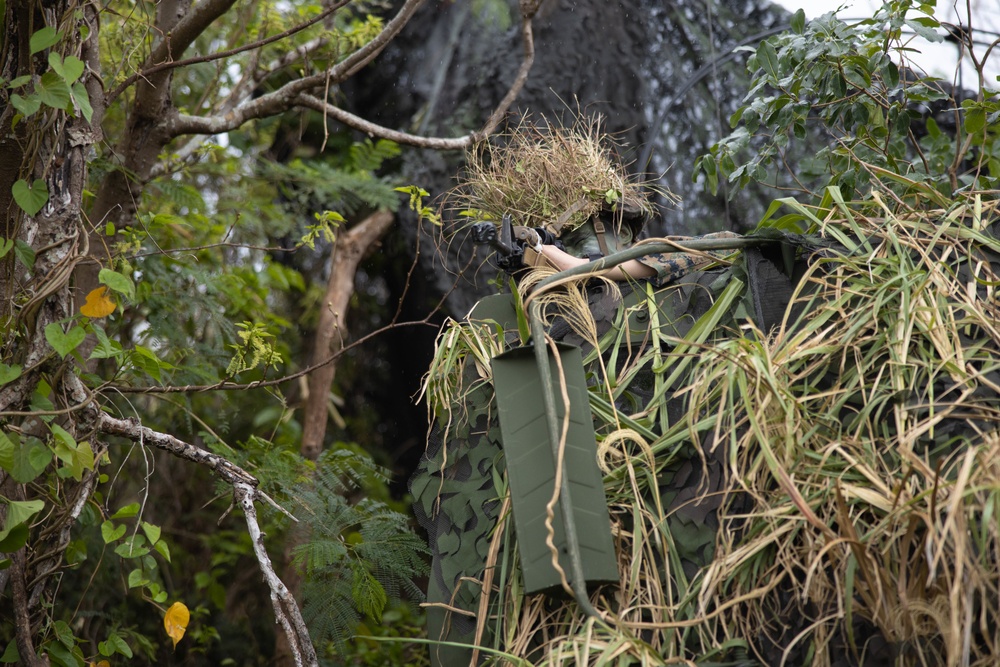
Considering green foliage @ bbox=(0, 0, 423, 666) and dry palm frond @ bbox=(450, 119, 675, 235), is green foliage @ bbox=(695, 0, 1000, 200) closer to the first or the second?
dry palm frond @ bbox=(450, 119, 675, 235)

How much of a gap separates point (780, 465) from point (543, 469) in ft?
1.50

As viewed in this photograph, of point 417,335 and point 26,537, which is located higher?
point 26,537

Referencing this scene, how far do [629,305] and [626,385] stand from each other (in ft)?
0.93

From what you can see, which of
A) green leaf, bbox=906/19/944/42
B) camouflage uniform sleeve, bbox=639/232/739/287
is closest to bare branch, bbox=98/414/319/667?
camouflage uniform sleeve, bbox=639/232/739/287

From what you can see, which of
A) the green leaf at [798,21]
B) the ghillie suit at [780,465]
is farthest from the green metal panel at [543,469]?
the green leaf at [798,21]

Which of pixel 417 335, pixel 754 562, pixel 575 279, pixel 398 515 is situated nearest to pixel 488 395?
pixel 575 279

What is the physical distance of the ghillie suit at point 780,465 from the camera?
1.46 m

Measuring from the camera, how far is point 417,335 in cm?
583

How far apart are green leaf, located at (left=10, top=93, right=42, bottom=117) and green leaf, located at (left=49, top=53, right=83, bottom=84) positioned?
3.5 inches

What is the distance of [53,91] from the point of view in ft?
6.77

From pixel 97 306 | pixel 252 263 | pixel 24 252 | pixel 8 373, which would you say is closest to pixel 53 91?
pixel 24 252

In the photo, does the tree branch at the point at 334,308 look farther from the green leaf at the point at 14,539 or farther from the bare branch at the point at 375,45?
the green leaf at the point at 14,539

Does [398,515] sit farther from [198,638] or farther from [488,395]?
[198,638]

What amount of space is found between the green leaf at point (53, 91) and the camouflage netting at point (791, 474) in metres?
1.04
